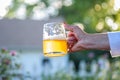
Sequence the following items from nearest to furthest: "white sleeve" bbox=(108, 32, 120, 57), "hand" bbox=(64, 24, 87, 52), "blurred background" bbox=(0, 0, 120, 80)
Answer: "white sleeve" bbox=(108, 32, 120, 57) → "hand" bbox=(64, 24, 87, 52) → "blurred background" bbox=(0, 0, 120, 80)

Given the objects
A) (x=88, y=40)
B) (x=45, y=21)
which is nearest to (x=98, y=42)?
(x=88, y=40)

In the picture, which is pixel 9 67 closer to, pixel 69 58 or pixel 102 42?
pixel 102 42

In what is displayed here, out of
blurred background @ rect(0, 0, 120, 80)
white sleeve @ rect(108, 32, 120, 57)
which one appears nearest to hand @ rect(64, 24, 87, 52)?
white sleeve @ rect(108, 32, 120, 57)

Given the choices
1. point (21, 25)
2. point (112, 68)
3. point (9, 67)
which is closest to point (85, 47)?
point (9, 67)

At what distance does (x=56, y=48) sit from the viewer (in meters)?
4.49

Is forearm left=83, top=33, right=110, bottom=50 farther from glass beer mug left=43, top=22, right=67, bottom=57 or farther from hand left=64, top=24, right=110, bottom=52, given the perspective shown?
glass beer mug left=43, top=22, right=67, bottom=57

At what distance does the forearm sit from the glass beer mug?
25cm

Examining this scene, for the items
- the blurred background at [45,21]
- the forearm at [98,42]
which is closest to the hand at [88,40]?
the forearm at [98,42]

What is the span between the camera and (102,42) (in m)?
4.34

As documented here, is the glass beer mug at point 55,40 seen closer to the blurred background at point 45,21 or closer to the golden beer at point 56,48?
the golden beer at point 56,48

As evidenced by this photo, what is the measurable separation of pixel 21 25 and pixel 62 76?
83.0 feet

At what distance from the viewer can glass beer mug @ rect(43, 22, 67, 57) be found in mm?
4480

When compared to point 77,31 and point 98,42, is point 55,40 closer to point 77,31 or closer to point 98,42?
point 77,31

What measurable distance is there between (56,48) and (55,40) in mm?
76
